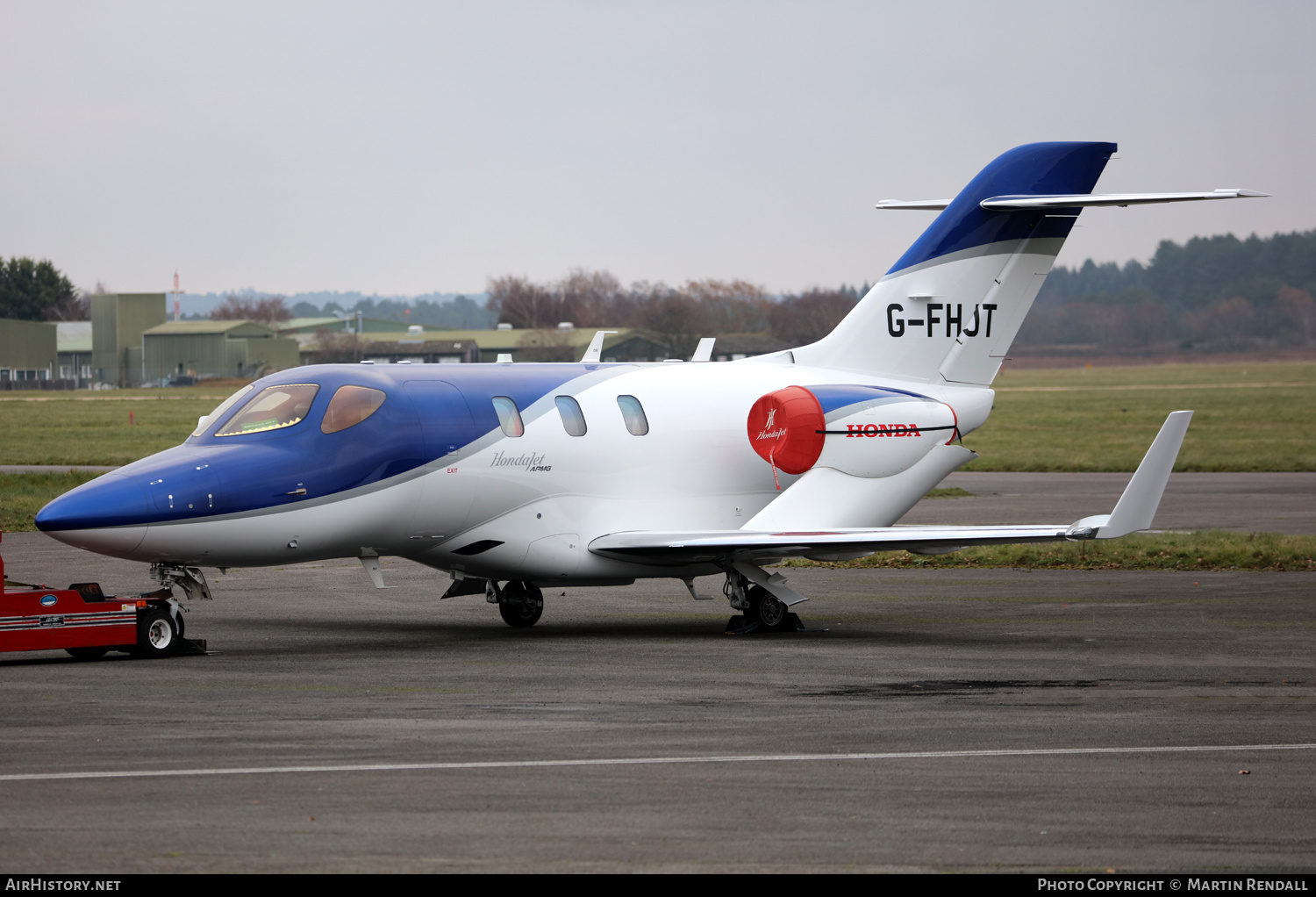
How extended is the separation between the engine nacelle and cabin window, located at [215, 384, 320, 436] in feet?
17.7

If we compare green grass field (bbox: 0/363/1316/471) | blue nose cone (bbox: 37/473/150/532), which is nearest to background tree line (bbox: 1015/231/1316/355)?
green grass field (bbox: 0/363/1316/471)

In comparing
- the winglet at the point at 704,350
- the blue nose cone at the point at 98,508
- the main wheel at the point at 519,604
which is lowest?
the main wheel at the point at 519,604

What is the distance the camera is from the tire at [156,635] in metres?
16.0

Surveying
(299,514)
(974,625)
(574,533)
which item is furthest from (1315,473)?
(299,514)

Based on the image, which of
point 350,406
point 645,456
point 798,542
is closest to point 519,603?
point 645,456

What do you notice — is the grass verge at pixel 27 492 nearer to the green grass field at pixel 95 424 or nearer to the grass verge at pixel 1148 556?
the green grass field at pixel 95 424

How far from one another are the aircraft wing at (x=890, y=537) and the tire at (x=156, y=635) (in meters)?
4.73

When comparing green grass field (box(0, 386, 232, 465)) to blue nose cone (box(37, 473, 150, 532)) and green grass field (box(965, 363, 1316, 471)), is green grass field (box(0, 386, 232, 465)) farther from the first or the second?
blue nose cone (box(37, 473, 150, 532))

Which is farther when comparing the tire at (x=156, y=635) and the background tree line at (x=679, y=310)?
the background tree line at (x=679, y=310)

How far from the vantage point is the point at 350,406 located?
56.9 ft

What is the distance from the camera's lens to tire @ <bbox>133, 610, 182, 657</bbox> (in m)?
16.0

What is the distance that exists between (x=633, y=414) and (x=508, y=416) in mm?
1648

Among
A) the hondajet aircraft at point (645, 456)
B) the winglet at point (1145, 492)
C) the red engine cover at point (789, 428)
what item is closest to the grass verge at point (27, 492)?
the hondajet aircraft at point (645, 456)

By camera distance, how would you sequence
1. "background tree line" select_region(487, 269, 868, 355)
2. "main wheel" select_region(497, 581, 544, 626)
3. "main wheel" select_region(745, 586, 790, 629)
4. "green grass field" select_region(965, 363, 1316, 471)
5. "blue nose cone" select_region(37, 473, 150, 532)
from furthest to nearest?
"background tree line" select_region(487, 269, 868, 355), "green grass field" select_region(965, 363, 1316, 471), "main wheel" select_region(497, 581, 544, 626), "main wheel" select_region(745, 586, 790, 629), "blue nose cone" select_region(37, 473, 150, 532)
